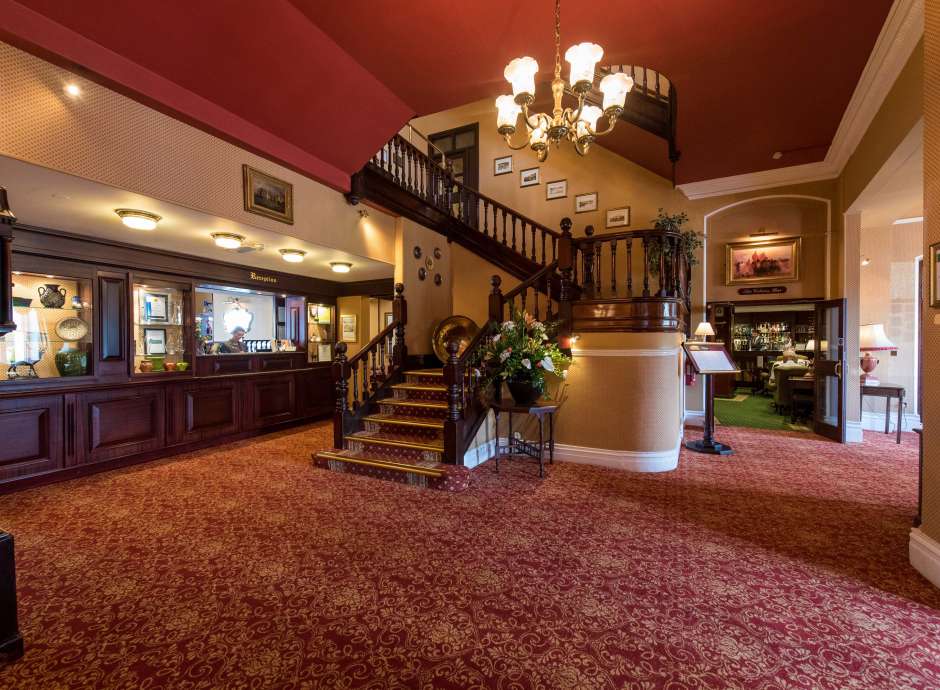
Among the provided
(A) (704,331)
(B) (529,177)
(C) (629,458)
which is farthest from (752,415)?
(B) (529,177)

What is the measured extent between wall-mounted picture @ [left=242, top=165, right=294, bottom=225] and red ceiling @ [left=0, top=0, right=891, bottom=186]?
0.26 m

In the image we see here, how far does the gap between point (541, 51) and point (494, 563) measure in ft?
13.8

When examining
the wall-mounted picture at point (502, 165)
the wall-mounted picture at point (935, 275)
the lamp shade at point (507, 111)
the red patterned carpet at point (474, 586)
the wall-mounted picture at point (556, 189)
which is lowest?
the red patterned carpet at point (474, 586)

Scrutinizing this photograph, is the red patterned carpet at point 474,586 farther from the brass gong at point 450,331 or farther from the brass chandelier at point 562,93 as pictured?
the brass chandelier at point 562,93

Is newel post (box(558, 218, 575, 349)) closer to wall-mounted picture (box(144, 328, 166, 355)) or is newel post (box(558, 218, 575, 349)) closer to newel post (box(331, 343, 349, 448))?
newel post (box(331, 343, 349, 448))

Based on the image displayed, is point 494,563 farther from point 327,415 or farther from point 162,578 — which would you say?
point 327,415

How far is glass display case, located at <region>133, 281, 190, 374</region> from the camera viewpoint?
5.09 metres

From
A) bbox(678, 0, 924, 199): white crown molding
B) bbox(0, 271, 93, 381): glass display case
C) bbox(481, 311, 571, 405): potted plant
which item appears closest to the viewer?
bbox(678, 0, 924, 199): white crown molding

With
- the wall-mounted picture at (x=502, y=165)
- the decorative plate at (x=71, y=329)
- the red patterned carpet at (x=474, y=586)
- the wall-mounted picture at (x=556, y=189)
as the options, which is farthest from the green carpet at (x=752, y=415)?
the decorative plate at (x=71, y=329)

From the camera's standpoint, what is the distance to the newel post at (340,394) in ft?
15.9

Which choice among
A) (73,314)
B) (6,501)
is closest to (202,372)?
(73,314)

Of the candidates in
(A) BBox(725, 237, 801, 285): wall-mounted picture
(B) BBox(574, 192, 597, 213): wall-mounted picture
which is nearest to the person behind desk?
(B) BBox(574, 192, 597, 213): wall-mounted picture

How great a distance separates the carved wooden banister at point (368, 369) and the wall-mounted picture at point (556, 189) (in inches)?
148

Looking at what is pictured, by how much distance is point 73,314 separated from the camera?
14.7 feet
